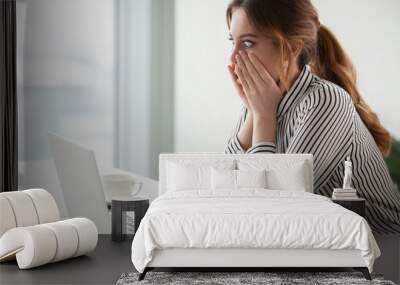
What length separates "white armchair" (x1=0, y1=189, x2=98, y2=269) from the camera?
5.21 metres

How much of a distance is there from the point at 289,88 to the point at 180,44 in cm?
116

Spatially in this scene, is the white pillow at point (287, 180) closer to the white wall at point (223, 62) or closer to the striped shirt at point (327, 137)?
the striped shirt at point (327, 137)

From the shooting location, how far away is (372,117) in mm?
6910

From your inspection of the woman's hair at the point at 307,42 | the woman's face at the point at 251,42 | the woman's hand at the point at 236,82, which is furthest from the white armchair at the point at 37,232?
the woman's hair at the point at 307,42

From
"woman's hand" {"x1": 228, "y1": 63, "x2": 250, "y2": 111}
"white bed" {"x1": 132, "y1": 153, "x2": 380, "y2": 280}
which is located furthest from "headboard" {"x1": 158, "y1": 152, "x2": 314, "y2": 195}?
"white bed" {"x1": 132, "y1": 153, "x2": 380, "y2": 280}

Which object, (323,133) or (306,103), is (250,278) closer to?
(323,133)

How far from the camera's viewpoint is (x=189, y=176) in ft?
20.7

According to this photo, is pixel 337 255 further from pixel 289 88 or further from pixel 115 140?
pixel 115 140

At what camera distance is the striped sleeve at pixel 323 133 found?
6.67 m

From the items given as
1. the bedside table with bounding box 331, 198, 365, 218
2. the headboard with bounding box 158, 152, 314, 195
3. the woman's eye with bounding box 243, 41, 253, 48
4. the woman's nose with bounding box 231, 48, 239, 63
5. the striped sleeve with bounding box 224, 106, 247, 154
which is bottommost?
the bedside table with bounding box 331, 198, 365, 218

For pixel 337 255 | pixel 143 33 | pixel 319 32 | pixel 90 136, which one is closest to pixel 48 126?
pixel 90 136

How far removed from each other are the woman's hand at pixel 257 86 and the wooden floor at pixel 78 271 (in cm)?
188

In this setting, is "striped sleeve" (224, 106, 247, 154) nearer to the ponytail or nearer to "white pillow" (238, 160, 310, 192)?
"white pillow" (238, 160, 310, 192)

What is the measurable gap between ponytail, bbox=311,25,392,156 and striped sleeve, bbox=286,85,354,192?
22cm
